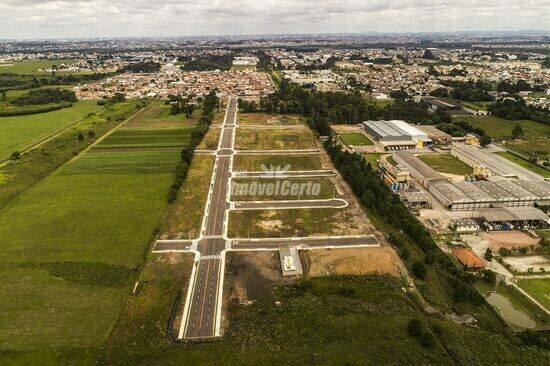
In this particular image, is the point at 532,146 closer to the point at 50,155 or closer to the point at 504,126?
the point at 504,126

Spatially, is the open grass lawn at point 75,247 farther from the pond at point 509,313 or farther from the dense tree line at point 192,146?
the pond at point 509,313

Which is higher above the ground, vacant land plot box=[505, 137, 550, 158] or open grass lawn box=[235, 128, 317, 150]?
open grass lawn box=[235, 128, 317, 150]

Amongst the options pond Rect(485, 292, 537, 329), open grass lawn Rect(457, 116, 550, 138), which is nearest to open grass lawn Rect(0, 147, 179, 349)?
pond Rect(485, 292, 537, 329)

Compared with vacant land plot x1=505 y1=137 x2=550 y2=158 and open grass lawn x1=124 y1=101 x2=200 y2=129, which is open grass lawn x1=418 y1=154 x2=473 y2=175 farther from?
open grass lawn x1=124 y1=101 x2=200 y2=129

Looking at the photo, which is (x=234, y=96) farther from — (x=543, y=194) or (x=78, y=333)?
(x=78, y=333)

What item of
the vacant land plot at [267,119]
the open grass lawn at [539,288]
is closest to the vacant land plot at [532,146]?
the open grass lawn at [539,288]

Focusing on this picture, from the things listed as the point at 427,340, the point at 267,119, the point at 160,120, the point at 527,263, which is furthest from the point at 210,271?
the point at 160,120

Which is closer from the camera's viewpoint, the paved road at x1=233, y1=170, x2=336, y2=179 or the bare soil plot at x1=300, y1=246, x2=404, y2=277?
the bare soil plot at x1=300, y1=246, x2=404, y2=277

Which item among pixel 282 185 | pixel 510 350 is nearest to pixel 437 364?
pixel 510 350
